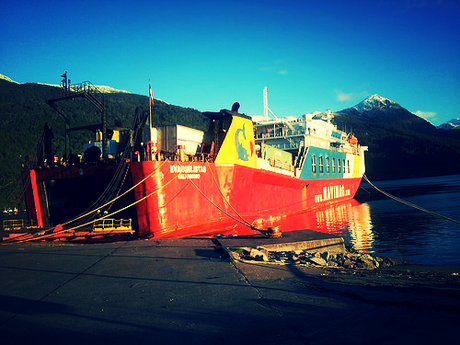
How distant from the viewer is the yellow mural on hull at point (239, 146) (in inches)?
765

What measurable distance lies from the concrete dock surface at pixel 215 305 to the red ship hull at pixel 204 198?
5587 mm

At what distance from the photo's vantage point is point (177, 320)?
15.3ft

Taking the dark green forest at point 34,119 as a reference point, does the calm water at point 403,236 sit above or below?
below

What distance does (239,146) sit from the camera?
2077 cm

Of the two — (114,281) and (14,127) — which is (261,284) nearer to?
(114,281)

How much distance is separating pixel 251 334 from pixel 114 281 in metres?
3.90

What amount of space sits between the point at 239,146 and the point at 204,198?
4664 mm

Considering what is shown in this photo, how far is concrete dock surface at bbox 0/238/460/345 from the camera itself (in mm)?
4121

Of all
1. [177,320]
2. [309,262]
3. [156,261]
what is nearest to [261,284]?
[177,320]

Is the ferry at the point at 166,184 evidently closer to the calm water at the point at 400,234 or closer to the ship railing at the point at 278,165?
the ship railing at the point at 278,165

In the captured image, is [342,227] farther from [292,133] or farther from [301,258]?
[292,133]

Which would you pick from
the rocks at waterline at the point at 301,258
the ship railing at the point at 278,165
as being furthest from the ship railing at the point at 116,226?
the ship railing at the point at 278,165

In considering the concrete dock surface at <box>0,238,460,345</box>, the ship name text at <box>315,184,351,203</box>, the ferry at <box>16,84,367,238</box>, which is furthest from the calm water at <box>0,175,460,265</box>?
the ship name text at <box>315,184,351,203</box>

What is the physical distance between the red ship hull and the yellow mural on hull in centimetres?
53
